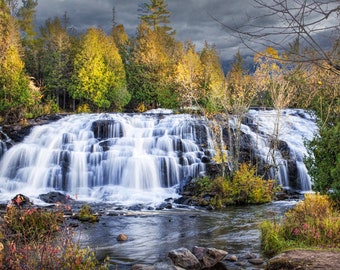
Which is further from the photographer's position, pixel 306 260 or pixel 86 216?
pixel 86 216

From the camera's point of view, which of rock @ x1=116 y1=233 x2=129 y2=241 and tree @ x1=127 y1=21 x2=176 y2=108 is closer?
rock @ x1=116 y1=233 x2=129 y2=241

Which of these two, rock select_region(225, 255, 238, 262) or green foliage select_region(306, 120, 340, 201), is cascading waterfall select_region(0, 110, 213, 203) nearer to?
green foliage select_region(306, 120, 340, 201)

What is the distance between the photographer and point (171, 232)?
1413 cm

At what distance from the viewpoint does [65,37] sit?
51.2 metres

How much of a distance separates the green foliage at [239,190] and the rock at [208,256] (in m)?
9.75

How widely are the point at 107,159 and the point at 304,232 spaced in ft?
55.5

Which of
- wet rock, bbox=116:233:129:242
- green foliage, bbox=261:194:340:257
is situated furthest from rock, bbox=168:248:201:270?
wet rock, bbox=116:233:129:242

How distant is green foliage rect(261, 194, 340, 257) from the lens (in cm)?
1009

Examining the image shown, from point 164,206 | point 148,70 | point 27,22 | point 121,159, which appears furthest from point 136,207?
point 27,22

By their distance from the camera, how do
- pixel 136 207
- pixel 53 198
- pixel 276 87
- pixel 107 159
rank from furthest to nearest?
1. pixel 107 159
2. pixel 276 87
3. pixel 53 198
4. pixel 136 207

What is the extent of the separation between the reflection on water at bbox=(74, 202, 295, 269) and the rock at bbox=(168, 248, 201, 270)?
38.8 inches

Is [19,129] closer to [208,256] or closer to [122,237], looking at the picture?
[122,237]

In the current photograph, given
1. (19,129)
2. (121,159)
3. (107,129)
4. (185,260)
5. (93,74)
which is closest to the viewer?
(185,260)

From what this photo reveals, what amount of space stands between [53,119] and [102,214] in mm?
17471
